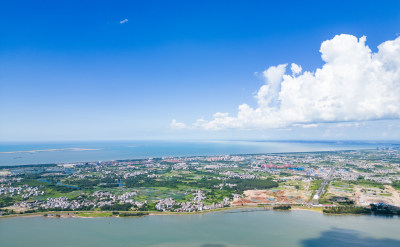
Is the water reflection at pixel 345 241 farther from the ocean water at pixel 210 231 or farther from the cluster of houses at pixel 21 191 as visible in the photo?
the cluster of houses at pixel 21 191

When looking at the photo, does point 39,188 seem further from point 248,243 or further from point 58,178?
point 248,243

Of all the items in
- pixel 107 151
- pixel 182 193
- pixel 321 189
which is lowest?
pixel 182 193

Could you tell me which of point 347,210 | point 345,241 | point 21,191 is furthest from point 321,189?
point 21,191

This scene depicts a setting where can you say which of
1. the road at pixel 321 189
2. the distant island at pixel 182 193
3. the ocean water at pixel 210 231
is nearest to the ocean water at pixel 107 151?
the distant island at pixel 182 193

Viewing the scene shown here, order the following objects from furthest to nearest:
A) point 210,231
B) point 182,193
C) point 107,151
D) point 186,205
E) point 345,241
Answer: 1. point 107,151
2. point 182,193
3. point 186,205
4. point 210,231
5. point 345,241

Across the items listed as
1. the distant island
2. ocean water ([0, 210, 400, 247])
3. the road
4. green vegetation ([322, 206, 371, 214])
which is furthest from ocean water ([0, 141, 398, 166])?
green vegetation ([322, 206, 371, 214])

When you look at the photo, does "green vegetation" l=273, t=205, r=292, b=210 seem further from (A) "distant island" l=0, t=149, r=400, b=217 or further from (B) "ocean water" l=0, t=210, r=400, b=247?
(B) "ocean water" l=0, t=210, r=400, b=247

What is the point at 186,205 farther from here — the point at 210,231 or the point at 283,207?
the point at 283,207

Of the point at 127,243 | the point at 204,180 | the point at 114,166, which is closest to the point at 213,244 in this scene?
the point at 127,243
